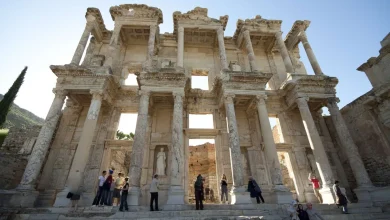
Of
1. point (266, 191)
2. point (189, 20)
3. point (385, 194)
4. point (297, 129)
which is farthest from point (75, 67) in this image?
point (385, 194)

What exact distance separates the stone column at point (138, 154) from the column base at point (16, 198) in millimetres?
4279

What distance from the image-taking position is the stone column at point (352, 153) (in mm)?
10295

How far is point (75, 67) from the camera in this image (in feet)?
38.2

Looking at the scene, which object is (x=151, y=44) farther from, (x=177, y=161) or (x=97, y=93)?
(x=177, y=161)

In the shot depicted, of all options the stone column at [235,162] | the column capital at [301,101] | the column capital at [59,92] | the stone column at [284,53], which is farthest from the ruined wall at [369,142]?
the column capital at [59,92]

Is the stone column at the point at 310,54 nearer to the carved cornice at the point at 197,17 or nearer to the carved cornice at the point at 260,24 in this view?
the carved cornice at the point at 260,24

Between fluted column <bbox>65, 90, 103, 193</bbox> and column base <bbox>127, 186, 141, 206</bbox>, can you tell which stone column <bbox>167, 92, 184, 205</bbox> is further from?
fluted column <bbox>65, 90, 103, 193</bbox>

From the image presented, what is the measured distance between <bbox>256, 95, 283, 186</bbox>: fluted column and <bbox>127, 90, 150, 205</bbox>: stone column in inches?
254

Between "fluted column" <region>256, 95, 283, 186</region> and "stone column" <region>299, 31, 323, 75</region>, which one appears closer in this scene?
"fluted column" <region>256, 95, 283, 186</region>

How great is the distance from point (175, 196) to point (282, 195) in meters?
4.91

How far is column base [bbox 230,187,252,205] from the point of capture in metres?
9.09

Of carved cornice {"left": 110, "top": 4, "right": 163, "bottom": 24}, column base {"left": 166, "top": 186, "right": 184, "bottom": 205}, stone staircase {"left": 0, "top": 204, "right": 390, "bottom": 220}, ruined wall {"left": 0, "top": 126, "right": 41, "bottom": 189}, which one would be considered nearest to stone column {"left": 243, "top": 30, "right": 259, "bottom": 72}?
carved cornice {"left": 110, "top": 4, "right": 163, "bottom": 24}

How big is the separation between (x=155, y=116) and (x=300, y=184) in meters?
→ 9.53

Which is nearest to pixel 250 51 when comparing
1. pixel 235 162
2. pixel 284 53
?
pixel 284 53
